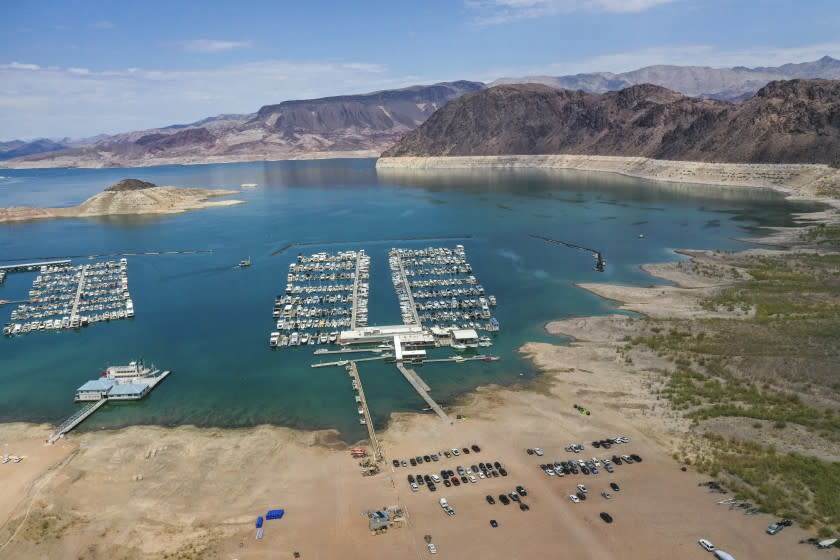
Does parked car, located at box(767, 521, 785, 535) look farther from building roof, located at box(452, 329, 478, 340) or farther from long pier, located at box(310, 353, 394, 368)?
long pier, located at box(310, 353, 394, 368)

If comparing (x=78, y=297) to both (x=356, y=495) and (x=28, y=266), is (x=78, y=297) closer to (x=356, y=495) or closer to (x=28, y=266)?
(x=28, y=266)

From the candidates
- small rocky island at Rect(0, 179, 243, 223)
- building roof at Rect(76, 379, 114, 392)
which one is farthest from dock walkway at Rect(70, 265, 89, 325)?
small rocky island at Rect(0, 179, 243, 223)

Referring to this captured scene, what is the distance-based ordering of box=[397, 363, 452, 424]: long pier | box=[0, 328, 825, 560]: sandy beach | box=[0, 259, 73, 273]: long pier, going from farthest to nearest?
box=[0, 259, 73, 273]: long pier < box=[397, 363, 452, 424]: long pier < box=[0, 328, 825, 560]: sandy beach

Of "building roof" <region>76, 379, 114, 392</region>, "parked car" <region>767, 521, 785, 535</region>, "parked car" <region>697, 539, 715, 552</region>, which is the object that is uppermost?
"building roof" <region>76, 379, 114, 392</region>

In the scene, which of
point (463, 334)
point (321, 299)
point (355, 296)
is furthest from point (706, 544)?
point (321, 299)

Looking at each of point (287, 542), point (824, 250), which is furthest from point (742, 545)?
point (824, 250)

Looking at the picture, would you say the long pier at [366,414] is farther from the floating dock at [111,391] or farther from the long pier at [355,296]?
the floating dock at [111,391]

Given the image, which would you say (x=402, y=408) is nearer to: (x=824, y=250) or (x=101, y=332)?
(x=101, y=332)
